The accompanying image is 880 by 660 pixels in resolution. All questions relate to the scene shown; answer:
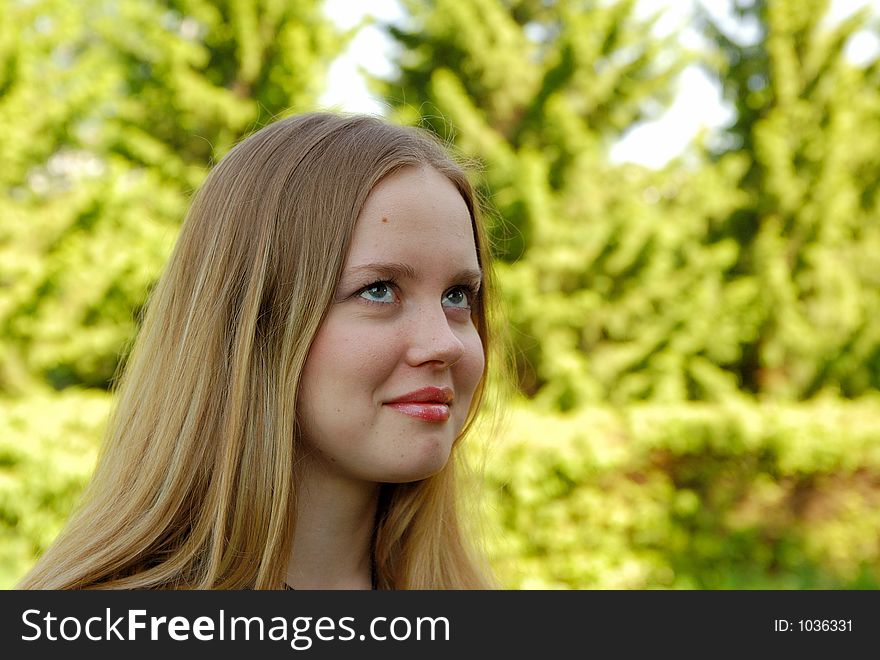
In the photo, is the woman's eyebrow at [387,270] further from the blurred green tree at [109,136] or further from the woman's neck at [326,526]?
the blurred green tree at [109,136]

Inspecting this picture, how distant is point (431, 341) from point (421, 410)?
0.39ft

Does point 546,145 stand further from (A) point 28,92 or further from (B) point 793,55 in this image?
(A) point 28,92

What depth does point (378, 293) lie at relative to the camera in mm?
1394

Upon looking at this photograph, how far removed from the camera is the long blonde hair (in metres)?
1.37

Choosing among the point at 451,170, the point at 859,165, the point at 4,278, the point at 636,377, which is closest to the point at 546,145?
the point at 636,377

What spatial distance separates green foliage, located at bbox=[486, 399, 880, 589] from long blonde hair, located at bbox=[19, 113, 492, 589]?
214 inches

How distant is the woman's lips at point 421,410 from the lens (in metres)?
1.37

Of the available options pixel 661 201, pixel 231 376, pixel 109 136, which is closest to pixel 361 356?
pixel 231 376

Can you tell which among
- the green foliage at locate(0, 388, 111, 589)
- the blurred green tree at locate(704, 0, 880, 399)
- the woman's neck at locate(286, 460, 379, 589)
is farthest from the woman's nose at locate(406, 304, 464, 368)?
the blurred green tree at locate(704, 0, 880, 399)

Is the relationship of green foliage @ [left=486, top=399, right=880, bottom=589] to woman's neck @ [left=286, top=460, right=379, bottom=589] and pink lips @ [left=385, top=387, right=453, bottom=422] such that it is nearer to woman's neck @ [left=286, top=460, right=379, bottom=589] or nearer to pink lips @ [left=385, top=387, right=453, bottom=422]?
woman's neck @ [left=286, top=460, right=379, bottom=589]

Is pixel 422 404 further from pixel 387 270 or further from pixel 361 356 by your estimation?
pixel 387 270
